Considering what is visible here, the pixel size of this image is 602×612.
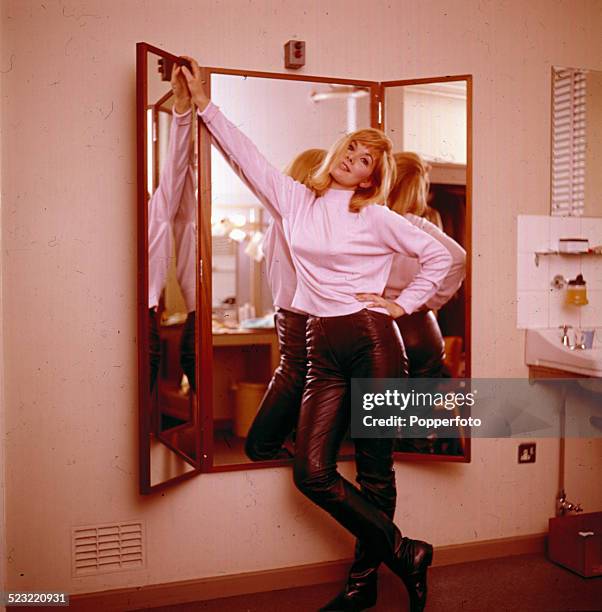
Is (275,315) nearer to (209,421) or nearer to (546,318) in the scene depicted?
(209,421)

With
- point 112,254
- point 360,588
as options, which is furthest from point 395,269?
point 360,588

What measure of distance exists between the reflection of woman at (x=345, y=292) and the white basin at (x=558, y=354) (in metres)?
0.68

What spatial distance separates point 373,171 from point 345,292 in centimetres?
46

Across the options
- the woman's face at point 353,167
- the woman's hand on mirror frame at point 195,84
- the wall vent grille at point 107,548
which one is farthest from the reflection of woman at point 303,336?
the wall vent grille at point 107,548

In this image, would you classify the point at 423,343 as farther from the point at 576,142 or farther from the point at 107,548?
the point at 107,548

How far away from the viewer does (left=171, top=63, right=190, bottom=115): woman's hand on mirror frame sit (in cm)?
239

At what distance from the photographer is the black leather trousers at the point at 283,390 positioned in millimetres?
2613

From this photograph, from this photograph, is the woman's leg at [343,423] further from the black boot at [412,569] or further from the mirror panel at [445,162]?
the mirror panel at [445,162]

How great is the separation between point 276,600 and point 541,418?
54.4 inches

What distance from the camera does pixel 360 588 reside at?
2543mm

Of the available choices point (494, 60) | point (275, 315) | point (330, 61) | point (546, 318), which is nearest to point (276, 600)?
point (275, 315)

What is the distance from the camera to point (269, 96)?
2.58m

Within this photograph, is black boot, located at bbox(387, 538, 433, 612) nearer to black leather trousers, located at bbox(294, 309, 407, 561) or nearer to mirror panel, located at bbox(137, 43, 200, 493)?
black leather trousers, located at bbox(294, 309, 407, 561)

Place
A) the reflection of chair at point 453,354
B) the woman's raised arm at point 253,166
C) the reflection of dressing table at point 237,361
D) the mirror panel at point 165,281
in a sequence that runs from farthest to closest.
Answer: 1. the reflection of chair at point 453,354
2. the reflection of dressing table at point 237,361
3. the woman's raised arm at point 253,166
4. the mirror panel at point 165,281
